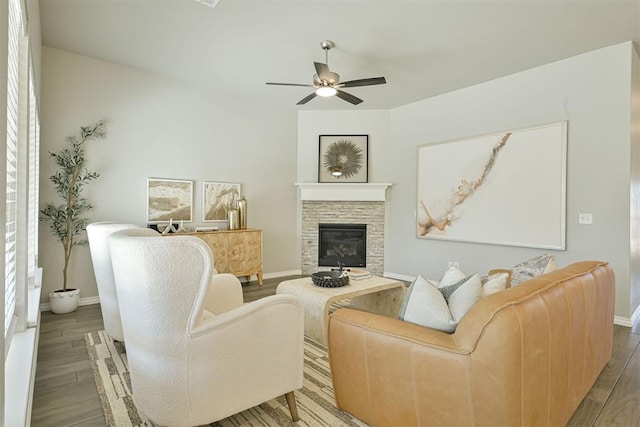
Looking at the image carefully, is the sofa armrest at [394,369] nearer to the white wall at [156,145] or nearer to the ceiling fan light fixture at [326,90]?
the ceiling fan light fixture at [326,90]

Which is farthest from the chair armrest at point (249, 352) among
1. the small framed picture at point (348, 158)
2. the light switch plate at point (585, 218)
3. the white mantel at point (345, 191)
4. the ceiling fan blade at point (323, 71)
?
the small framed picture at point (348, 158)

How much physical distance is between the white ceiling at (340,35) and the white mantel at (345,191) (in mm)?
1759

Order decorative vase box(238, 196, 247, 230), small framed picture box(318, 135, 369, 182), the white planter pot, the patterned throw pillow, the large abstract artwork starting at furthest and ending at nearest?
small framed picture box(318, 135, 369, 182), decorative vase box(238, 196, 247, 230), the large abstract artwork, the white planter pot, the patterned throw pillow

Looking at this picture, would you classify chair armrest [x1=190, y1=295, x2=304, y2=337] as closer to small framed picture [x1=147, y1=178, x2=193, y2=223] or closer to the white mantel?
small framed picture [x1=147, y1=178, x2=193, y2=223]

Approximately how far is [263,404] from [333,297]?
0.96 m

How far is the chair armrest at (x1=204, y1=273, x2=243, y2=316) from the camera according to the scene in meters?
2.45

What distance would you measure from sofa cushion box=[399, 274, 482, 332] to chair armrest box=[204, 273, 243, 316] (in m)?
1.39

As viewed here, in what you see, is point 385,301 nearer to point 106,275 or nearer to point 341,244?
point 106,275

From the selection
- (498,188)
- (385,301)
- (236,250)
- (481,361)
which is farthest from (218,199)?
(481,361)

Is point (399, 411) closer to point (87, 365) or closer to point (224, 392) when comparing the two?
point (224, 392)

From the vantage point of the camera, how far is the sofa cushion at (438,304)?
1512mm

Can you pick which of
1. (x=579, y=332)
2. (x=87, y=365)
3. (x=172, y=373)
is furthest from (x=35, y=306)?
(x=579, y=332)

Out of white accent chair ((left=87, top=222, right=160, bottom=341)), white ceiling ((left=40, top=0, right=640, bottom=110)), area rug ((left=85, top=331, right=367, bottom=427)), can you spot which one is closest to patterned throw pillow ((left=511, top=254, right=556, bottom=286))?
area rug ((left=85, top=331, right=367, bottom=427))

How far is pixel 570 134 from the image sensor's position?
3.80m
